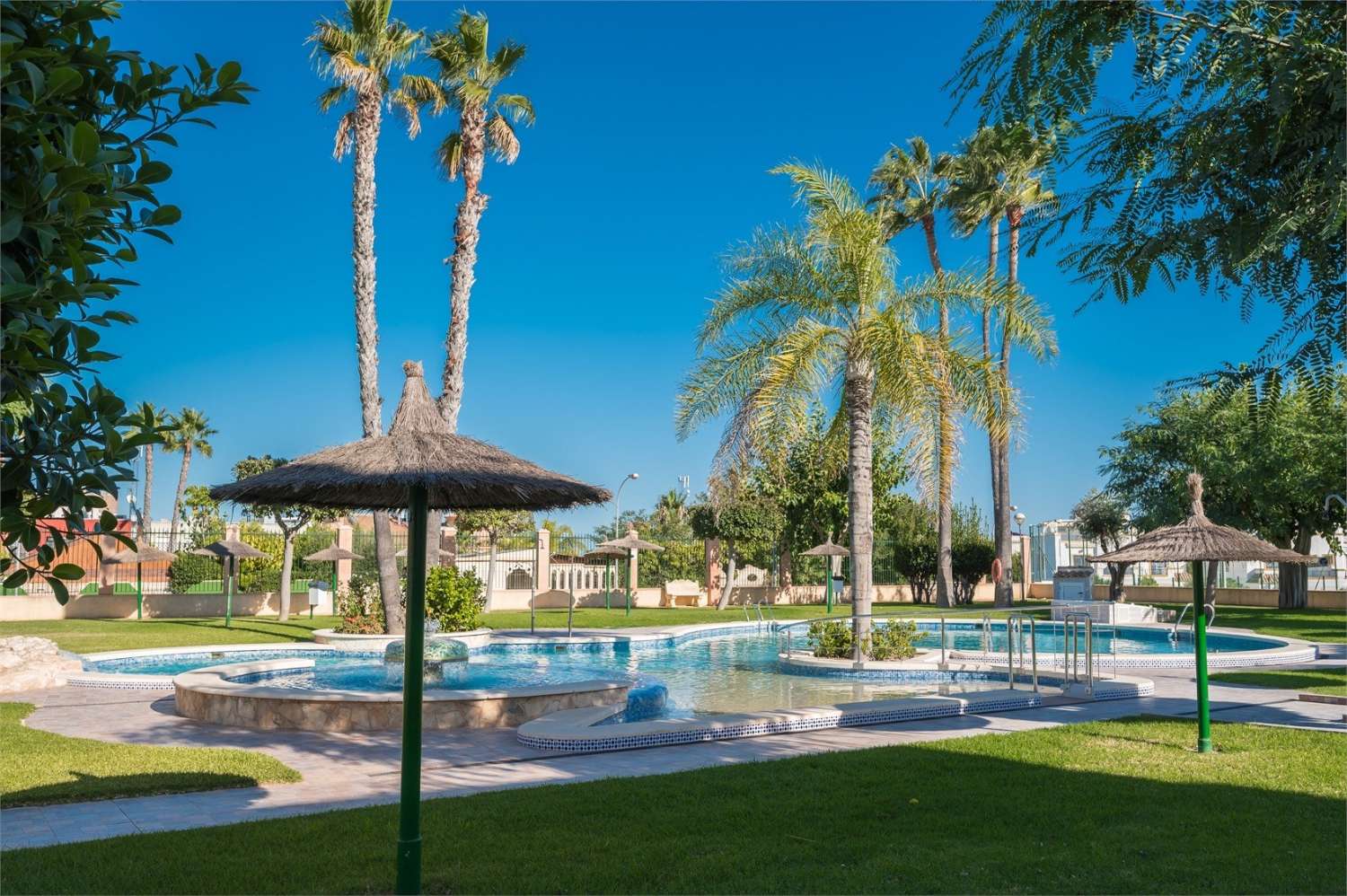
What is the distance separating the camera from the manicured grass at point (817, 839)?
5.32 m

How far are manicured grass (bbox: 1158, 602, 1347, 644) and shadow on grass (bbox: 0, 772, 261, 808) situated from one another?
71.1 ft

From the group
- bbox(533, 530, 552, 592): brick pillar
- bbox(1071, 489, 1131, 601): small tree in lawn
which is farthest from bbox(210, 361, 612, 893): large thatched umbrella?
bbox(1071, 489, 1131, 601): small tree in lawn

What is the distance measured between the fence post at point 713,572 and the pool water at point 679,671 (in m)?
12.0

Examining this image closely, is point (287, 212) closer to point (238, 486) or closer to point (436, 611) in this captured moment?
point (436, 611)

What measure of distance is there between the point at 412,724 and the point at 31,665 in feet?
39.4

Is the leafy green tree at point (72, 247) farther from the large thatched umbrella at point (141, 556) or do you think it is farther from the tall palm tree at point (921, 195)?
the tall palm tree at point (921, 195)

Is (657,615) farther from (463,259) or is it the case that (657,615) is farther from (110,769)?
(110,769)

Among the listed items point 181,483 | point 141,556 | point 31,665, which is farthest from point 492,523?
point 31,665

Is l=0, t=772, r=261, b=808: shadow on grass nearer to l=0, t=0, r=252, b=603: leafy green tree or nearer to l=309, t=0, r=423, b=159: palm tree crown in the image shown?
l=0, t=0, r=252, b=603: leafy green tree

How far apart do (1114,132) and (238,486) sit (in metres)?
5.53

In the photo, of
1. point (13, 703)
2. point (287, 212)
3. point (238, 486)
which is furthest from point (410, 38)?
point (238, 486)

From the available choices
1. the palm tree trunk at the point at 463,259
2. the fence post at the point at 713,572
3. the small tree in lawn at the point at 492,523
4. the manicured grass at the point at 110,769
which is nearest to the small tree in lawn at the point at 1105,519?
the fence post at the point at 713,572

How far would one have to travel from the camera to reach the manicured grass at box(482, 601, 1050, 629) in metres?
26.8

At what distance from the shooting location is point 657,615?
30672mm
